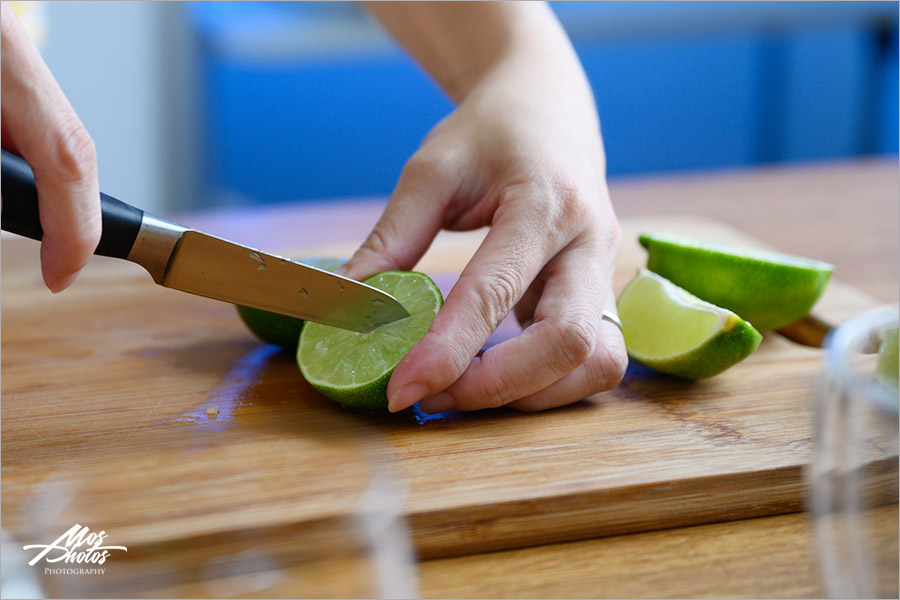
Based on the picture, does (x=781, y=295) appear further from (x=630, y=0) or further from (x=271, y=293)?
(x=630, y=0)

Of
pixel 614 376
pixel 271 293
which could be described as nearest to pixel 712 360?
pixel 614 376

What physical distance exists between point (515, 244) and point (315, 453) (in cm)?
37

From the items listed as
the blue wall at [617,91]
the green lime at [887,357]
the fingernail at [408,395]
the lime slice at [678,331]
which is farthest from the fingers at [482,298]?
the blue wall at [617,91]

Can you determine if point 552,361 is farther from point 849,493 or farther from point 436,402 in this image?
point 849,493

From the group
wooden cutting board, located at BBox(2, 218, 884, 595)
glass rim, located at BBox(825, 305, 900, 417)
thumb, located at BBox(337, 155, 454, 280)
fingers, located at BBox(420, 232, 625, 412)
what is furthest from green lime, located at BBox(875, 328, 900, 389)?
thumb, located at BBox(337, 155, 454, 280)

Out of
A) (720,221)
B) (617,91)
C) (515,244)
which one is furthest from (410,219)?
(617,91)

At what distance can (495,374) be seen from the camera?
885 mm

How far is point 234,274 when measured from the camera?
0.90 m

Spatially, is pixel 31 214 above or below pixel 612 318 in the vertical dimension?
above

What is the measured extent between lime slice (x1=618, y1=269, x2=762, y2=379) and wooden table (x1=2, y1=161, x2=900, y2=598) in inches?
8.5

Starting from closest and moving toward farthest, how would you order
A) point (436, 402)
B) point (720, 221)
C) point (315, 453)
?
point (315, 453), point (436, 402), point (720, 221)

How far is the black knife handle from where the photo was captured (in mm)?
728

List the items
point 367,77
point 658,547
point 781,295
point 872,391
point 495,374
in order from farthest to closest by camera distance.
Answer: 1. point 367,77
2. point 781,295
3. point 495,374
4. point 658,547
5. point 872,391

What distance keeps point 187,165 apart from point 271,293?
3673 millimetres
